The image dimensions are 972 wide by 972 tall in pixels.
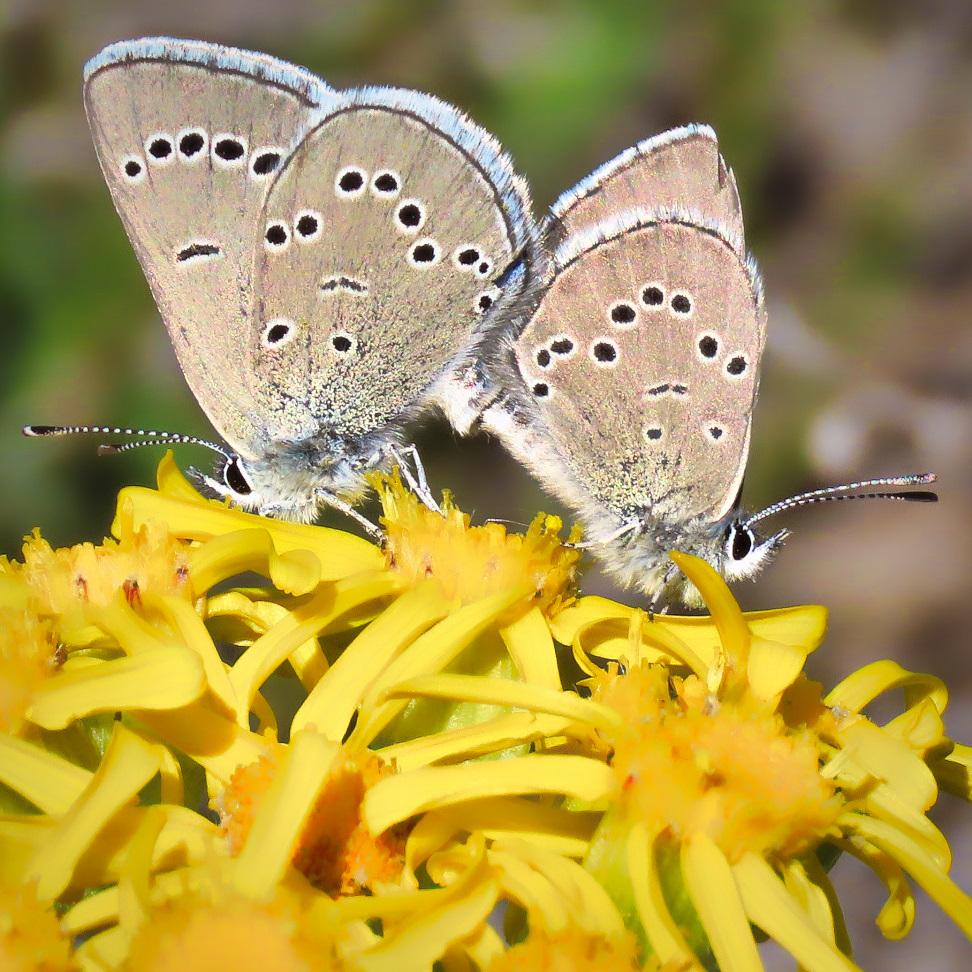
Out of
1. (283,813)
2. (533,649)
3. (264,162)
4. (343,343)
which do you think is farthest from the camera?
(343,343)

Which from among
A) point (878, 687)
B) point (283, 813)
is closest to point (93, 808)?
point (283, 813)

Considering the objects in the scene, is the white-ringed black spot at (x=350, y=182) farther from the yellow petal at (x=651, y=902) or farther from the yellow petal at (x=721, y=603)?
the yellow petal at (x=651, y=902)

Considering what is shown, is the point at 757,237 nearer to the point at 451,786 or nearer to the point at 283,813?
the point at 451,786

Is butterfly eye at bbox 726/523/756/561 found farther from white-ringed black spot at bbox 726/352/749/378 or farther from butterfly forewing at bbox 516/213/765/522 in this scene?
white-ringed black spot at bbox 726/352/749/378

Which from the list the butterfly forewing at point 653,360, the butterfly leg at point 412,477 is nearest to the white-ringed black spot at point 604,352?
the butterfly forewing at point 653,360

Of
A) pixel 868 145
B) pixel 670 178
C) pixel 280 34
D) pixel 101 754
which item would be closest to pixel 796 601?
pixel 868 145

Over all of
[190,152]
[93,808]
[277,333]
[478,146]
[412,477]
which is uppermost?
[478,146]

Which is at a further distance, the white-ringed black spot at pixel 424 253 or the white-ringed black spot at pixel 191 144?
the white-ringed black spot at pixel 424 253

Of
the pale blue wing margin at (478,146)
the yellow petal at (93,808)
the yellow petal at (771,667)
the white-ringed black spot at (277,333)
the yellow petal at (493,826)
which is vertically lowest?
the yellow petal at (93,808)
